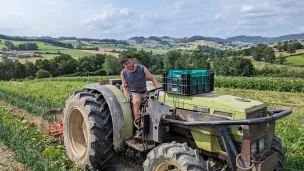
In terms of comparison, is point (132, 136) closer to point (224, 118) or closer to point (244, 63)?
point (224, 118)

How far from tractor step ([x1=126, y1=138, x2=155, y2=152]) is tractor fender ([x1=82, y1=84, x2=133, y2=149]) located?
0.10 meters

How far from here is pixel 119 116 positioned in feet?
15.4

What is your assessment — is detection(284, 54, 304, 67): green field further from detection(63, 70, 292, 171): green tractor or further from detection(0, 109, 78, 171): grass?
detection(63, 70, 292, 171): green tractor

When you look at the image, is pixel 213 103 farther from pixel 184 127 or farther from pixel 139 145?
pixel 139 145

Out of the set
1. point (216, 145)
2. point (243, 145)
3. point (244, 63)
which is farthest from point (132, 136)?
point (244, 63)

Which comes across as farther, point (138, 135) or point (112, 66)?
point (112, 66)

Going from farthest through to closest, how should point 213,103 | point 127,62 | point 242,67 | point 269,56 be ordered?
point 269,56, point 242,67, point 127,62, point 213,103

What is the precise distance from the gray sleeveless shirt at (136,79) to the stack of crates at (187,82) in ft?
2.38

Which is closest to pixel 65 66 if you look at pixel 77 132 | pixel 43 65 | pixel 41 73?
pixel 43 65

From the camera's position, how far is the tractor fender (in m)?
4.68

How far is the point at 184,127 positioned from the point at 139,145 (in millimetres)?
902

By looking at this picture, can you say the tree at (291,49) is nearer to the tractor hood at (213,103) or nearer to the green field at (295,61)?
the green field at (295,61)

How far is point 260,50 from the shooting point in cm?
6919

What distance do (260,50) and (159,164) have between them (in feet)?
233
